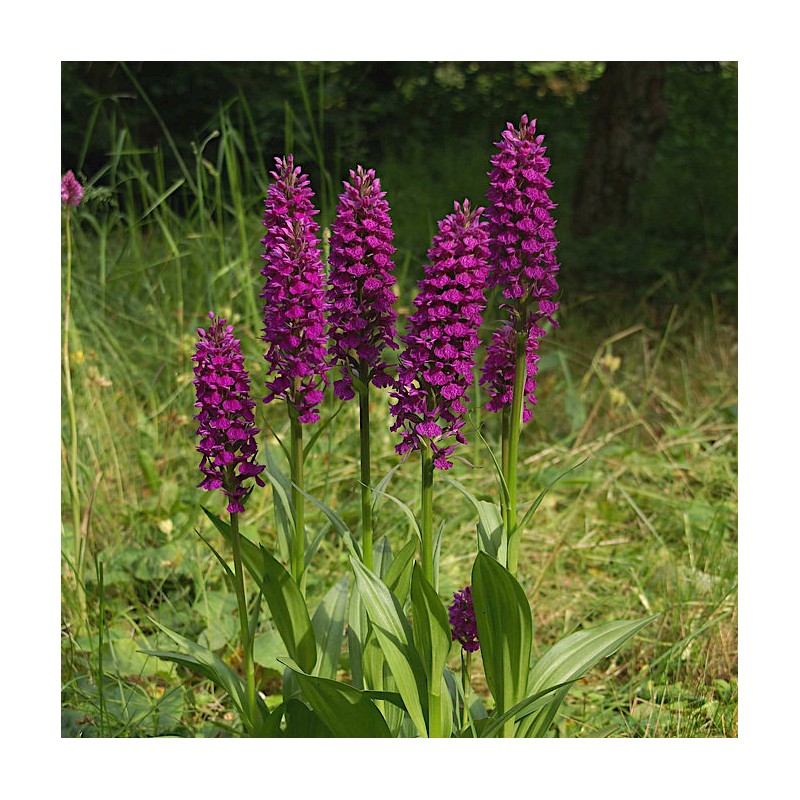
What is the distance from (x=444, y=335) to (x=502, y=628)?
2.13 feet

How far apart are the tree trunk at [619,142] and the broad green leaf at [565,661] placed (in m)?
5.40

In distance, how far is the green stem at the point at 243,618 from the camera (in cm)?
208

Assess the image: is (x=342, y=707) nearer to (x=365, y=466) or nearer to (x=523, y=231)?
(x=365, y=466)

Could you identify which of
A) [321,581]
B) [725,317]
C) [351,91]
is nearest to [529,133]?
[321,581]

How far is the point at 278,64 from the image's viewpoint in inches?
300

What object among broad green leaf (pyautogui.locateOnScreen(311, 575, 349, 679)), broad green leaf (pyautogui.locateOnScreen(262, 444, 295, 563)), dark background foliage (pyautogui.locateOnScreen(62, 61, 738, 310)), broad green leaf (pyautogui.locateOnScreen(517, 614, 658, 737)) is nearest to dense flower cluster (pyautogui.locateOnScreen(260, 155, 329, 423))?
broad green leaf (pyautogui.locateOnScreen(262, 444, 295, 563))

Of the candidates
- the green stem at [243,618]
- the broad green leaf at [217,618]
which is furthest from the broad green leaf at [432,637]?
the broad green leaf at [217,618]

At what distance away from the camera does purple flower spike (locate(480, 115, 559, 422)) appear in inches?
74.2

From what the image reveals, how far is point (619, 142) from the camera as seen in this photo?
22.9 ft

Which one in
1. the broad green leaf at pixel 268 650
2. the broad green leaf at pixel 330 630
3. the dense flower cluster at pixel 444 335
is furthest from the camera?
the broad green leaf at pixel 268 650

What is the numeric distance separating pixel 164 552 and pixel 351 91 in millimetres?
5864

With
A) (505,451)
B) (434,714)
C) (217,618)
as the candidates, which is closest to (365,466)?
(505,451)

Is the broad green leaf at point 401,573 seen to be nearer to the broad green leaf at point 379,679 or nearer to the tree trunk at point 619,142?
the broad green leaf at point 379,679

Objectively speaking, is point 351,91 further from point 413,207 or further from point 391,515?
point 391,515
